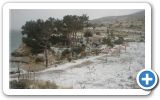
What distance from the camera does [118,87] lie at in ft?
7.54

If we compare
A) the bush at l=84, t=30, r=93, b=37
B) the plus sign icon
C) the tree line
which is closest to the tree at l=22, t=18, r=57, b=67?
the tree line

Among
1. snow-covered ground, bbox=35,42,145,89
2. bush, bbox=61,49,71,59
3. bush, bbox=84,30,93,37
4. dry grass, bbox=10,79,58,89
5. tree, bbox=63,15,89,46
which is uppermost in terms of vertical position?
tree, bbox=63,15,89,46

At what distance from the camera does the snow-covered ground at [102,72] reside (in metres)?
2.30

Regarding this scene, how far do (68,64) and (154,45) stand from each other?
16.1 inches

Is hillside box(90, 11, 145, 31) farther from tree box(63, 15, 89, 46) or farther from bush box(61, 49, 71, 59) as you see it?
bush box(61, 49, 71, 59)

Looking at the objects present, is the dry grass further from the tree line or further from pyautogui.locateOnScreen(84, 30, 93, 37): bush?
pyautogui.locateOnScreen(84, 30, 93, 37): bush

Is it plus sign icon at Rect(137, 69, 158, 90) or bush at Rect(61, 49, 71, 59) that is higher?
bush at Rect(61, 49, 71, 59)

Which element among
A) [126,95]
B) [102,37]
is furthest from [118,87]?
[102,37]

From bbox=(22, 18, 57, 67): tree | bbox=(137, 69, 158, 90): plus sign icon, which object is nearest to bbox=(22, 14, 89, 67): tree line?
bbox=(22, 18, 57, 67): tree

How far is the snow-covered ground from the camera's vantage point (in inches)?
90.5

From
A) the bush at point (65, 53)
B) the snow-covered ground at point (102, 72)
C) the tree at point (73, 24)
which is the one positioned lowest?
the snow-covered ground at point (102, 72)

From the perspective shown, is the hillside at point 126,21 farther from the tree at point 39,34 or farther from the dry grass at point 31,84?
the dry grass at point 31,84
